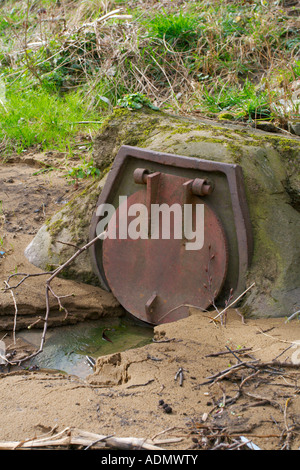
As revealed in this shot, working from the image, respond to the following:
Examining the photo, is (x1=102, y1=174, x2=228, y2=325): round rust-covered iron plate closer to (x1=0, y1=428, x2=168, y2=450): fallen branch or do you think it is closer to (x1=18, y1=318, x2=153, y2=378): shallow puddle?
(x1=18, y1=318, x2=153, y2=378): shallow puddle

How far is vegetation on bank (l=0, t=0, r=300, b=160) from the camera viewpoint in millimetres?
5371

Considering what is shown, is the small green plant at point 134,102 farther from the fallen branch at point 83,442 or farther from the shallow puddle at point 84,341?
the fallen branch at point 83,442

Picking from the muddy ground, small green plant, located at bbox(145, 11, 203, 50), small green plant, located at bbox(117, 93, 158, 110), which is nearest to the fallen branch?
the muddy ground

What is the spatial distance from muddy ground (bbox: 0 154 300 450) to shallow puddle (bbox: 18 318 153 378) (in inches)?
4.3

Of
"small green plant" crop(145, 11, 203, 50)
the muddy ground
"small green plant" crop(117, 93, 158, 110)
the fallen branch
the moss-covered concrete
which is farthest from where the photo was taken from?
"small green plant" crop(145, 11, 203, 50)

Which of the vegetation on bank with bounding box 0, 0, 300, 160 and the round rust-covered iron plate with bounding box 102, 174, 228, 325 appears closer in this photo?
the round rust-covered iron plate with bounding box 102, 174, 228, 325

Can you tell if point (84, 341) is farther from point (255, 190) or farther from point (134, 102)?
point (134, 102)

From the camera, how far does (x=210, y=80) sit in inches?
223

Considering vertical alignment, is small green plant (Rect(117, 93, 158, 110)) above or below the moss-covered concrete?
above

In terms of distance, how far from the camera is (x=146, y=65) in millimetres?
6000

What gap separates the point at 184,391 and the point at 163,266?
0.99m

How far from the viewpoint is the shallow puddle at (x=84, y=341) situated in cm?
284

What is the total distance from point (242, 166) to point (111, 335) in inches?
46.7
